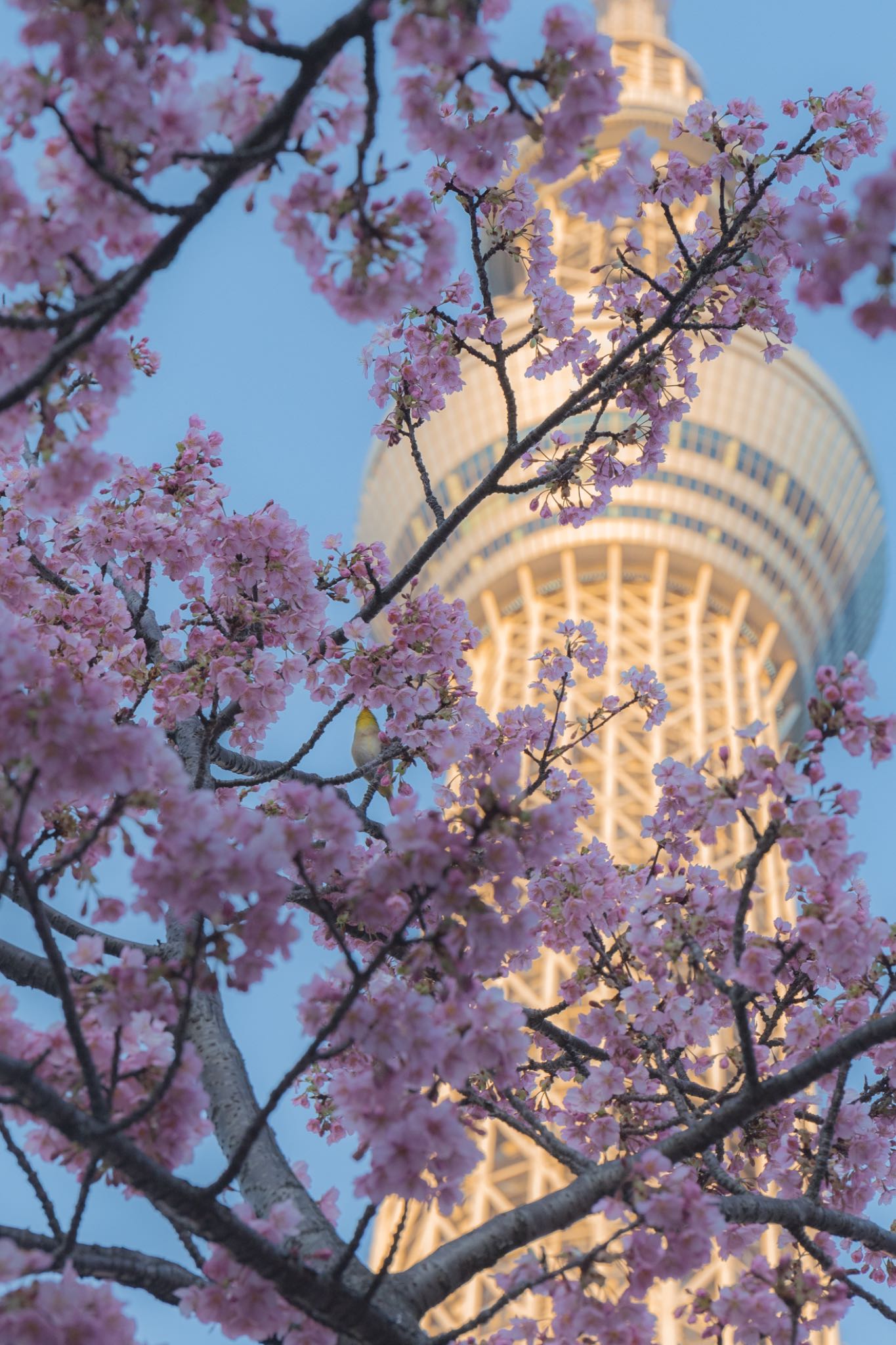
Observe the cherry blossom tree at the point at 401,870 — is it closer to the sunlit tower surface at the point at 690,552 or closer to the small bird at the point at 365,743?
the small bird at the point at 365,743

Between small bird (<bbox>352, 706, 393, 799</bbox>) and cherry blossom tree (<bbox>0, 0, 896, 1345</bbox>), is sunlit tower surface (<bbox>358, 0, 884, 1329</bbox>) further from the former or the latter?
cherry blossom tree (<bbox>0, 0, 896, 1345</bbox>)

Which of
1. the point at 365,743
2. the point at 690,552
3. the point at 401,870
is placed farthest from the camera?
the point at 690,552

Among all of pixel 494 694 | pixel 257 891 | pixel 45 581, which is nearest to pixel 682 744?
pixel 494 694

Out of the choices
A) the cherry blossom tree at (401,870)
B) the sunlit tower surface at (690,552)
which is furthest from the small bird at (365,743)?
the sunlit tower surface at (690,552)

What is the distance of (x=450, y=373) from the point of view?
7.79 metres

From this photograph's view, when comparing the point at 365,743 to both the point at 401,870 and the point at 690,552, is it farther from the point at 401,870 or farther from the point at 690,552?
the point at 690,552

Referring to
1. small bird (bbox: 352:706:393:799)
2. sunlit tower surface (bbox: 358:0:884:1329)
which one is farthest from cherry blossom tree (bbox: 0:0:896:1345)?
sunlit tower surface (bbox: 358:0:884:1329)

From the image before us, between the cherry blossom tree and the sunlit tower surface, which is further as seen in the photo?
the sunlit tower surface

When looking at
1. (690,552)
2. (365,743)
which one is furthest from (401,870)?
(690,552)

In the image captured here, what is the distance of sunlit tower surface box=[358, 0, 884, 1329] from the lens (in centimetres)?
5909

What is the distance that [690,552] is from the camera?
59.8m

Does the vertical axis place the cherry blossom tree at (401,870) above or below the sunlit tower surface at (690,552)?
below

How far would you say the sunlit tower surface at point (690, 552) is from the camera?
194 feet

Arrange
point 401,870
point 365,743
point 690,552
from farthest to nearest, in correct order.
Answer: point 690,552 → point 365,743 → point 401,870
